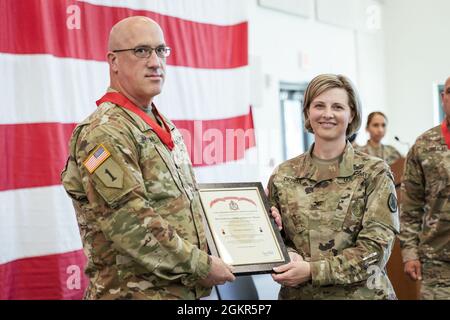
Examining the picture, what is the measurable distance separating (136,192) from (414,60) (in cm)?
758

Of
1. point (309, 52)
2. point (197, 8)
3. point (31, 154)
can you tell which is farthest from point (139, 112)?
point (309, 52)

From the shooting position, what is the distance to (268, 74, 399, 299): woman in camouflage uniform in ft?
6.50

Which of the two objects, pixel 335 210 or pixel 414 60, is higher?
pixel 414 60

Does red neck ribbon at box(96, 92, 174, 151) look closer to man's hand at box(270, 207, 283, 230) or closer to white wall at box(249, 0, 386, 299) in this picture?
man's hand at box(270, 207, 283, 230)

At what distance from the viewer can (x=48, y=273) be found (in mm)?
3184

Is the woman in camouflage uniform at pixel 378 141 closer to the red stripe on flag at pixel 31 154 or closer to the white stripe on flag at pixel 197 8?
the white stripe on flag at pixel 197 8

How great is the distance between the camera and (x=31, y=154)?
10.3ft

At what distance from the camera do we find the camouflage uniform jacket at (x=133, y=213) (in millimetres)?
1716

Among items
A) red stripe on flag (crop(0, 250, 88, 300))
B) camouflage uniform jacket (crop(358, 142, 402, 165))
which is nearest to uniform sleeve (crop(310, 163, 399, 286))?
red stripe on flag (crop(0, 250, 88, 300))

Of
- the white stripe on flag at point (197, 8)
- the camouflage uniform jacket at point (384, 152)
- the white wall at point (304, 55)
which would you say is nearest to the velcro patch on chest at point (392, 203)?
the white stripe on flag at point (197, 8)

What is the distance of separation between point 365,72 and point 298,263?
716 cm

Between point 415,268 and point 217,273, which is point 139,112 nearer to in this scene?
point 217,273

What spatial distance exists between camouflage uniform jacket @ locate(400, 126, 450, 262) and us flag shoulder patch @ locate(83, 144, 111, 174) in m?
1.60

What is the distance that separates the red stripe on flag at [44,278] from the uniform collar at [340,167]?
1610 millimetres
